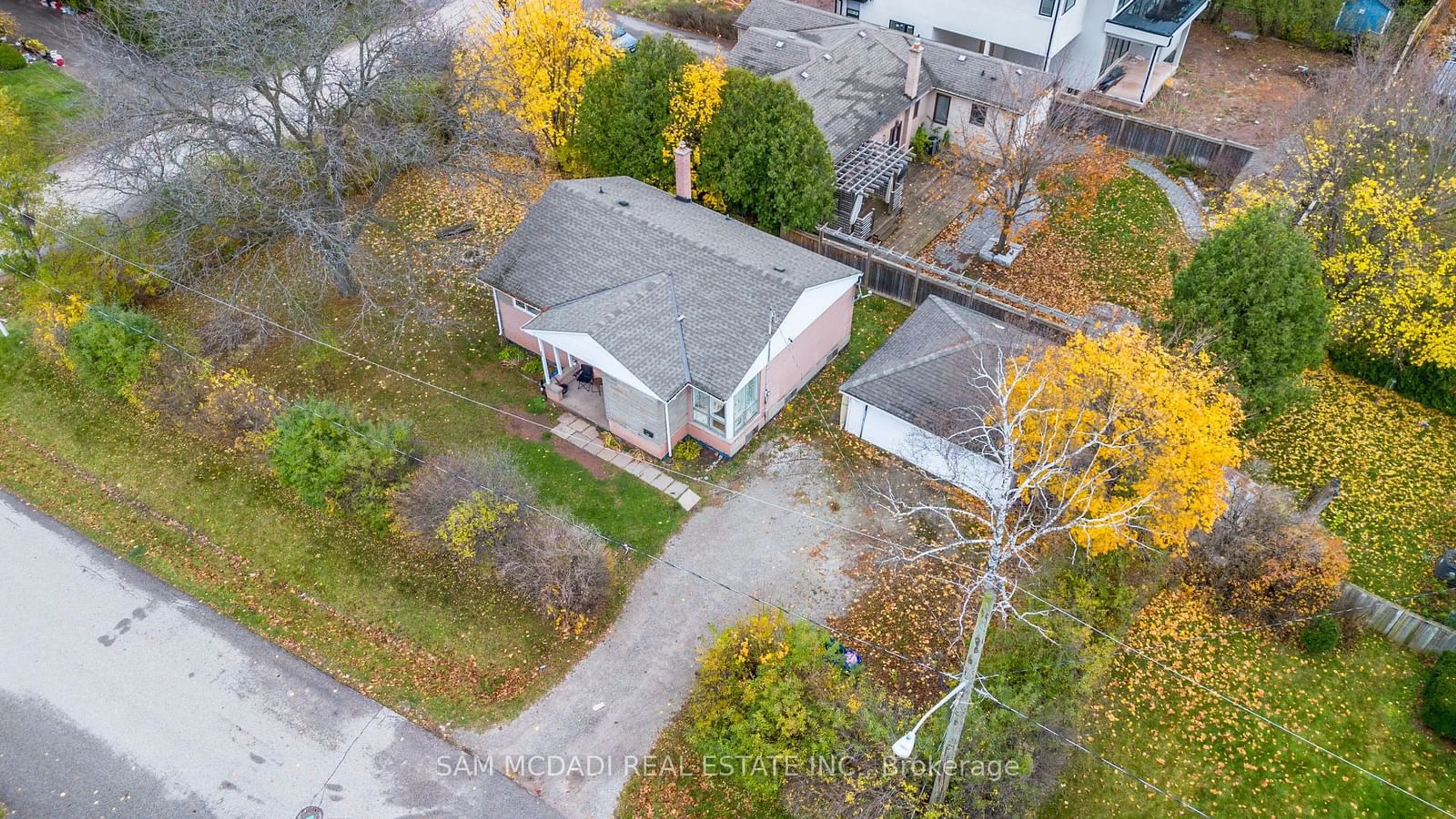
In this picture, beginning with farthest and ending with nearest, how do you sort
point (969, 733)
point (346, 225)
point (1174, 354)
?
1. point (346, 225)
2. point (1174, 354)
3. point (969, 733)

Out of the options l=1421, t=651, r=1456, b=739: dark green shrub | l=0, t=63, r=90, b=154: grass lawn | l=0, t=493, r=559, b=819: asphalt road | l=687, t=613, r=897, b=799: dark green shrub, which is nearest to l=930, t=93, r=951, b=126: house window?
l=687, t=613, r=897, b=799: dark green shrub

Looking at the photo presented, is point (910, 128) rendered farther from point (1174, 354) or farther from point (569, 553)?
point (569, 553)

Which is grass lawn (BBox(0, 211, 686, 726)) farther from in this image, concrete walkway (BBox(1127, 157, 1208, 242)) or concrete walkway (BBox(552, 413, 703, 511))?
concrete walkway (BBox(1127, 157, 1208, 242))

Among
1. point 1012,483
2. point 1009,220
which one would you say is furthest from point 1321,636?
point 1009,220

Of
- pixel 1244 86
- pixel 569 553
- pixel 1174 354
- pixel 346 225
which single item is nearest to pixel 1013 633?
pixel 1174 354

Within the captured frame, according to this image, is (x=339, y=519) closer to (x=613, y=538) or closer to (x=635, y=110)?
(x=613, y=538)

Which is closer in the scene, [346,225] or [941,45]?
[346,225]

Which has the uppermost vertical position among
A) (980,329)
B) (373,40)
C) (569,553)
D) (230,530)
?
(373,40)
